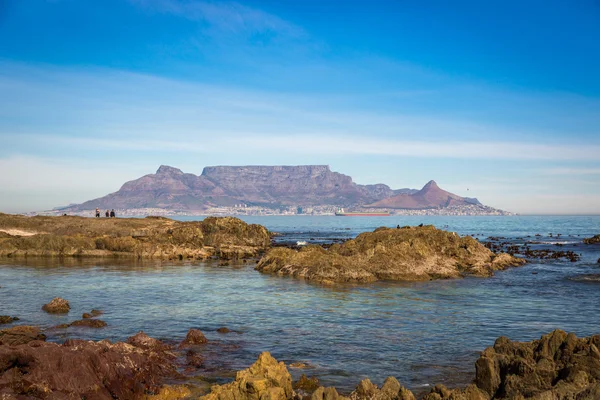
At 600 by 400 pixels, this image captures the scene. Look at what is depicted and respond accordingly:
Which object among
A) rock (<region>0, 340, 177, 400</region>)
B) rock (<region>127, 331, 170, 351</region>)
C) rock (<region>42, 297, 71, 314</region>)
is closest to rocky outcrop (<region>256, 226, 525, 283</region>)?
rock (<region>42, 297, 71, 314</region>)

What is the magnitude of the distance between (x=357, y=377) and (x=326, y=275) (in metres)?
22.5

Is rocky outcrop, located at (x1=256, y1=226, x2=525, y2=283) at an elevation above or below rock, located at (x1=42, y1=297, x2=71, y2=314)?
above

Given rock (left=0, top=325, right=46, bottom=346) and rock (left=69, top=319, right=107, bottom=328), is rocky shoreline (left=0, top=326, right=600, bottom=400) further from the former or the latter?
rock (left=69, top=319, right=107, bottom=328)

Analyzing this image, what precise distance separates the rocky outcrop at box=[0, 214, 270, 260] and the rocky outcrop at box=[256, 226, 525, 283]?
54.6 feet

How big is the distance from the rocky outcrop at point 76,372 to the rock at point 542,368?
8.91 m

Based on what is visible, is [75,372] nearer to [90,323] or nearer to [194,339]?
[194,339]

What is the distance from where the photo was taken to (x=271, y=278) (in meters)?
39.3

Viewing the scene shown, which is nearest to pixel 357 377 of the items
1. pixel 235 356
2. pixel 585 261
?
pixel 235 356

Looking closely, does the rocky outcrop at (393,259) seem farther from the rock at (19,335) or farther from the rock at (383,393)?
the rock at (383,393)

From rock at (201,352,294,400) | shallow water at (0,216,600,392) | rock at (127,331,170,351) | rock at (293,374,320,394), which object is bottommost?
shallow water at (0,216,600,392)

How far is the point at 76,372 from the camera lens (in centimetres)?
1264

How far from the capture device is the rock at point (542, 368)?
11133 millimetres

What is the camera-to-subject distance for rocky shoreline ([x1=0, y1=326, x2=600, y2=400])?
37.1 ft

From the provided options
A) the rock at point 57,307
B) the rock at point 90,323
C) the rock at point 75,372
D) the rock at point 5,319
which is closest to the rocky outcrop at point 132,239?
the rock at point 57,307
